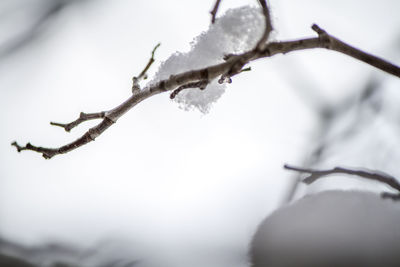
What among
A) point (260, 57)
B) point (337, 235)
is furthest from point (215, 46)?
point (337, 235)

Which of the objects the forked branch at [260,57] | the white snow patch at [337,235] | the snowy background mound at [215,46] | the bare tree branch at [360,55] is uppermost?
the snowy background mound at [215,46]

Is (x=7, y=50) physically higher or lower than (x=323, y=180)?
higher

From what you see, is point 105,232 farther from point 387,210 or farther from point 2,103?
point 387,210

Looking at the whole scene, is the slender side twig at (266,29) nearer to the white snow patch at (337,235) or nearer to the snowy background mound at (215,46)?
the snowy background mound at (215,46)

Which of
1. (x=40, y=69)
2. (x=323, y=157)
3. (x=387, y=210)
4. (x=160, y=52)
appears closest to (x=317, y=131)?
(x=323, y=157)

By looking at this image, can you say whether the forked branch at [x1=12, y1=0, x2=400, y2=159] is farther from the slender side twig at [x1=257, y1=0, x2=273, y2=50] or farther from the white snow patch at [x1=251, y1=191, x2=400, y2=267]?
the white snow patch at [x1=251, y1=191, x2=400, y2=267]

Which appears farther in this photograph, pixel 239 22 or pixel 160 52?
pixel 160 52

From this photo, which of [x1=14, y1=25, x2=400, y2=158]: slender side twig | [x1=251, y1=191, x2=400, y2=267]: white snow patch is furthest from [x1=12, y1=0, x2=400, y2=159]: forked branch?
[x1=251, y1=191, x2=400, y2=267]: white snow patch

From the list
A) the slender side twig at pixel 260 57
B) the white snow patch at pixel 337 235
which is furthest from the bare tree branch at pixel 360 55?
the white snow patch at pixel 337 235
